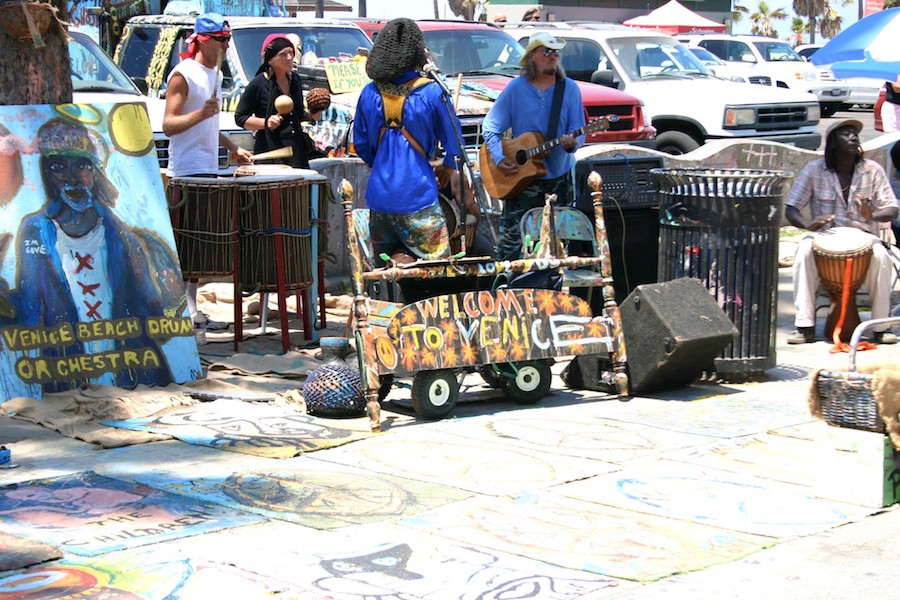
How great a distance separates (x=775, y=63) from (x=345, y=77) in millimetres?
22597

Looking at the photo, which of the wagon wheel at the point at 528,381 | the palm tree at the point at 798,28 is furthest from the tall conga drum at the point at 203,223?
the palm tree at the point at 798,28

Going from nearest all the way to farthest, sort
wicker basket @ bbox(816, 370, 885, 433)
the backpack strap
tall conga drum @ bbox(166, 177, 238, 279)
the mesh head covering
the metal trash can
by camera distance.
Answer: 1. wicker basket @ bbox(816, 370, 885, 433)
2. the mesh head covering
3. the backpack strap
4. the metal trash can
5. tall conga drum @ bbox(166, 177, 238, 279)

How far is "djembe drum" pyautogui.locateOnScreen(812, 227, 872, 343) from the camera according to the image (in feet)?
30.2

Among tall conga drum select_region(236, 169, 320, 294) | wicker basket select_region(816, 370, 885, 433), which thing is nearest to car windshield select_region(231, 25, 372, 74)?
tall conga drum select_region(236, 169, 320, 294)

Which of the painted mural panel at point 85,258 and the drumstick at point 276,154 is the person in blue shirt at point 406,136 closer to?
the painted mural panel at point 85,258

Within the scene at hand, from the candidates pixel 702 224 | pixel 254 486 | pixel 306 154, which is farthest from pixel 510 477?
pixel 306 154

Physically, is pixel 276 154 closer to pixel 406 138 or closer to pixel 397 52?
pixel 406 138

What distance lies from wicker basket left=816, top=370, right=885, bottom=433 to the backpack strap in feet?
10.4

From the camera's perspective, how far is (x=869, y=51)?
12.6 meters

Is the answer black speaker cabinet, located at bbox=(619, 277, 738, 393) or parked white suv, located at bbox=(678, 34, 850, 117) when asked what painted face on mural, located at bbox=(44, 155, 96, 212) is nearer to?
black speaker cabinet, located at bbox=(619, 277, 738, 393)

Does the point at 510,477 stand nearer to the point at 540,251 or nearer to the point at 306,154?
the point at 540,251

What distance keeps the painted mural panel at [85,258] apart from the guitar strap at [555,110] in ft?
8.46

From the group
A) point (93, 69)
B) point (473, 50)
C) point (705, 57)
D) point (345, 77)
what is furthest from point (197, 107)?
point (705, 57)

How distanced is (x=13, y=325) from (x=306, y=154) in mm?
3729
